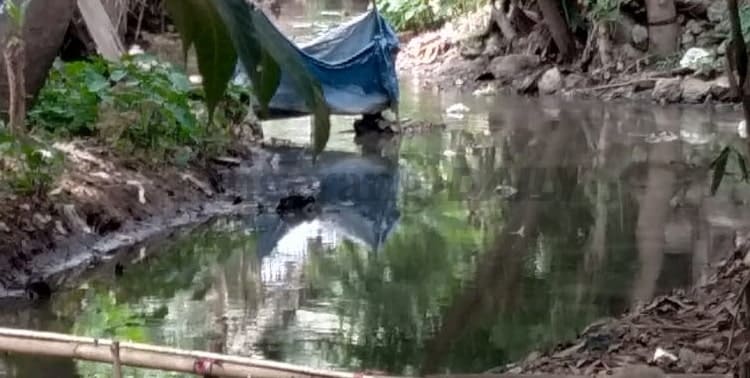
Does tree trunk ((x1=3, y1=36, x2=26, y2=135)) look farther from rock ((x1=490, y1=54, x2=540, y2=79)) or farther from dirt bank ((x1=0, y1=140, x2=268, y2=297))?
rock ((x1=490, y1=54, x2=540, y2=79))

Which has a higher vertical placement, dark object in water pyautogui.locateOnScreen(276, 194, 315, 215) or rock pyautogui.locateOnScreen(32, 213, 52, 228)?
rock pyautogui.locateOnScreen(32, 213, 52, 228)

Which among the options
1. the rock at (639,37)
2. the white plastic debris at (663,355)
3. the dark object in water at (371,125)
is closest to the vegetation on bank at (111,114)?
the white plastic debris at (663,355)

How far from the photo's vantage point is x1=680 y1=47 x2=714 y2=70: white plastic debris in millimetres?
15234

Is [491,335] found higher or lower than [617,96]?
lower

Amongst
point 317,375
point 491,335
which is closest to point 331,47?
point 491,335

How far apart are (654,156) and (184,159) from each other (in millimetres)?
4383

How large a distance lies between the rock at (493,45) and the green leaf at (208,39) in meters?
17.9

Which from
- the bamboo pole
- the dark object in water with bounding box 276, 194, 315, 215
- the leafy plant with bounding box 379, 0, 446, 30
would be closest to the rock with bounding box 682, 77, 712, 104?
the leafy plant with bounding box 379, 0, 446, 30

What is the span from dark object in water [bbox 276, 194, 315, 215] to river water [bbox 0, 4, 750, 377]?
15 centimetres

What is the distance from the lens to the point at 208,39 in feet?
2.92

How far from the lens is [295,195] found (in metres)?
9.45

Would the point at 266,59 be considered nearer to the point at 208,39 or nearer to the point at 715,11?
the point at 208,39

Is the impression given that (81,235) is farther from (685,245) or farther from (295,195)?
(685,245)

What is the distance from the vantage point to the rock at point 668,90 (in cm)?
1503
